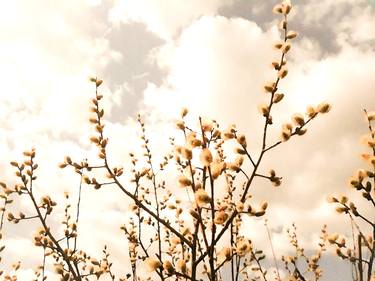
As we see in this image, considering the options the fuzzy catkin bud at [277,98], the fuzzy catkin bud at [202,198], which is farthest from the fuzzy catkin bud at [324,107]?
the fuzzy catkin bud at [202,198]

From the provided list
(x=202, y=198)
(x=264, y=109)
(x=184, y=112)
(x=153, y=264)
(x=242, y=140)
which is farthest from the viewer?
(x=184, y=112)

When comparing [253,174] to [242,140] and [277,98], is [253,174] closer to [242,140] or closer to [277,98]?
[242,140]

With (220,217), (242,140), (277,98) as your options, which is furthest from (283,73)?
(220,217)

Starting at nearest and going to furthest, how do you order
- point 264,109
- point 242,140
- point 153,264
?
point 153,264
point 242,140
point 264,109

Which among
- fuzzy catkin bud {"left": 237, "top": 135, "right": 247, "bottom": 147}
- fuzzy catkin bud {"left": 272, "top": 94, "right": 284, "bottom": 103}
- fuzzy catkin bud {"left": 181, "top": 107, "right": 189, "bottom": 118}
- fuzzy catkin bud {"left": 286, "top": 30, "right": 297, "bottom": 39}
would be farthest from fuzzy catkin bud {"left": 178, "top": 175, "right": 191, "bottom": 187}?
fuzzy catkin bud {"left": 286, "top": 30, "right": 297, "bottom": 39}

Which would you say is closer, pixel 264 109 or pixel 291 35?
pixel 264 109

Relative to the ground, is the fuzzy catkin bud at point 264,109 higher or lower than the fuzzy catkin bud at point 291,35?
lower

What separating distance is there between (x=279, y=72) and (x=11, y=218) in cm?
282

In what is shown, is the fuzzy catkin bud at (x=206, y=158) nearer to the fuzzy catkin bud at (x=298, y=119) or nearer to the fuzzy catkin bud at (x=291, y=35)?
the fuzzy catkin bud at (x=298, y=119)

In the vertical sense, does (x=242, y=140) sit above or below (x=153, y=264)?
above

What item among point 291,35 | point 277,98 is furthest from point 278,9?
point 277,98

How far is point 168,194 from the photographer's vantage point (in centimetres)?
662

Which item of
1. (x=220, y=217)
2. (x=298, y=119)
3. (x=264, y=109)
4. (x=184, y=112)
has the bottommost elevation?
(x=220, y=217)

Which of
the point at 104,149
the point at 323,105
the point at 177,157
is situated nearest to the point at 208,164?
the point at 177,157
